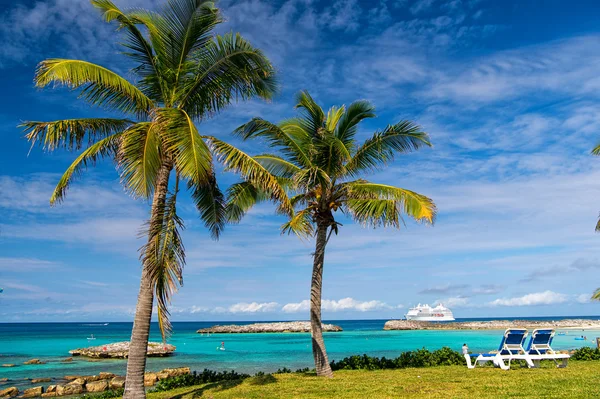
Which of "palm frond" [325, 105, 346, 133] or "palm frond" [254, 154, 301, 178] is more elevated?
"palm frond" [325, 105, 346, 133]

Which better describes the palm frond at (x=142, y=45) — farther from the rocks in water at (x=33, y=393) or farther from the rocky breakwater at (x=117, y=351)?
the rocky breakwater at (x=117, y=351)

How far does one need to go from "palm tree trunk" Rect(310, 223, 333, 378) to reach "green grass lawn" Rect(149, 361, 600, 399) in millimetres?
396

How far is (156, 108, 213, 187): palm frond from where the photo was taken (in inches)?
359

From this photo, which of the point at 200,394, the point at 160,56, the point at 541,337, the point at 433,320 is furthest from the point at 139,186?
the point at 433,320

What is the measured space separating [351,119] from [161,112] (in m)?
6.51

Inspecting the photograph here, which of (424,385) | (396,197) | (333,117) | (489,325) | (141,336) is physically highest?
(333,117)

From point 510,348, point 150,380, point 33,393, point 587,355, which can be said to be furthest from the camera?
point 150,380

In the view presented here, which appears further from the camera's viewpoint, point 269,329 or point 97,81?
point 269,329

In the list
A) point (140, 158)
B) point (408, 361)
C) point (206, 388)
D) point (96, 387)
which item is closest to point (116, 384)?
point (96, 387)

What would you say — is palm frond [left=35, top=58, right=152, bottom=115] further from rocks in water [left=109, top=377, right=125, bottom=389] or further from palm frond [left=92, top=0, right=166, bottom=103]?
rocks in water [left=109, top=377, right=125, bottom=389]

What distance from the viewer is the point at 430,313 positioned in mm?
133875

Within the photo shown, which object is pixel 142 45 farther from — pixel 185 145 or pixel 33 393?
pixel 33 393

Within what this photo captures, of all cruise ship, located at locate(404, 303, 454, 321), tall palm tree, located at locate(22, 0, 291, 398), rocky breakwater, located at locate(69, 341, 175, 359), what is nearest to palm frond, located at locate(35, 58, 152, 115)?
tall palm tree, located at locate(22, 0, 291, 398)

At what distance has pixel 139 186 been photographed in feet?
30.6
